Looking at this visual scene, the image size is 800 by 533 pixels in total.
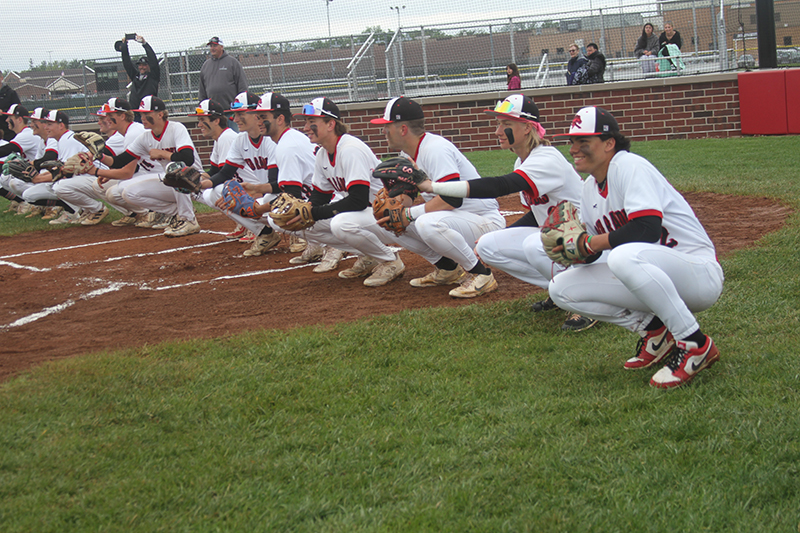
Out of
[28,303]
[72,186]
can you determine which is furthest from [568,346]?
[72,186]

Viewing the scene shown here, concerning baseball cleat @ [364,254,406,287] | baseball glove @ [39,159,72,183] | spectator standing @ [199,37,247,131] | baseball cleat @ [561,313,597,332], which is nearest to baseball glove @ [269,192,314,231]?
baseball cleat @ [364,254,406,287]

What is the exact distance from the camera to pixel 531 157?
493 centimetres

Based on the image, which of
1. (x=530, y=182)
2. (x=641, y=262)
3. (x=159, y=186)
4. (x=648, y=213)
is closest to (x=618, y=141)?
(x=648, y=213)

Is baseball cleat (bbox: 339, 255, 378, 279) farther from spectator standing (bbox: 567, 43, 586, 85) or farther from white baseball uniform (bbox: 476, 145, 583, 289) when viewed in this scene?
spectator standing (bbox: 567, 43, 586, 85)

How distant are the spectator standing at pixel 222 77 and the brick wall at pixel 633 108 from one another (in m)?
4.31

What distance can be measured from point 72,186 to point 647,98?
11268 mm

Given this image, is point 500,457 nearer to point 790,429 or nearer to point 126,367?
point 790,429

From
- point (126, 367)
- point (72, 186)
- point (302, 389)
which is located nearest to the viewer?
point (302, 389)

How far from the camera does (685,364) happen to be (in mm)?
3617

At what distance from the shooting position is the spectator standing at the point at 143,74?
43.1ft

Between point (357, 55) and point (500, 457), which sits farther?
point (357, 55)

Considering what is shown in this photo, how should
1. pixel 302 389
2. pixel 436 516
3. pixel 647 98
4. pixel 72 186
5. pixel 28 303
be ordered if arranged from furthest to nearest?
pixel 647 98 → pixel 72 186 → pixel 28 303 → pixel 302 389 → pixel 436 516

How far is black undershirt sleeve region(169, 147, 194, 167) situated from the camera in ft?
29.8

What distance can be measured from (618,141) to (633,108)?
12295 mm
